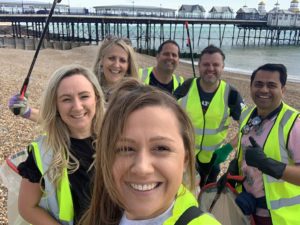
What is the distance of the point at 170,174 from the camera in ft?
4.40

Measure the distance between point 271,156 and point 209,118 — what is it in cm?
158

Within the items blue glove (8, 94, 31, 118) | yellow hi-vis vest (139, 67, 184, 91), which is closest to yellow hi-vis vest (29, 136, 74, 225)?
blue glove (8, 94, 31, 118)

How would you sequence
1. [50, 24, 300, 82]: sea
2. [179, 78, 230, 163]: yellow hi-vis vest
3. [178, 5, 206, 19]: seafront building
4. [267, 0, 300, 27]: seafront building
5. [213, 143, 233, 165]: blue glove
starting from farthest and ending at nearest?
[178, 5, 206, 19]: seafront building, [267, 0, 300, 27]: seafront building, [50, 24, 300, 82]: sea, [179, 78, 230, 163]: yellow hi-vis vest, [213, 143, 233, 165]: blue glove

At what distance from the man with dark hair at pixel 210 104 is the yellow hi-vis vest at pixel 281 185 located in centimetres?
142

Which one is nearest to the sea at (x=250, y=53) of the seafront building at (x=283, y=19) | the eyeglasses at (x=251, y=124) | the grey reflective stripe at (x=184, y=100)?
the seafront building at (x=283, y=19)

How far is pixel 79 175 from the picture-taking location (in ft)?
7.05

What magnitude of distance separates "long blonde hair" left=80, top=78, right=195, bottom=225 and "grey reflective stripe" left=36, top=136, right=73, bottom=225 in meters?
0.44

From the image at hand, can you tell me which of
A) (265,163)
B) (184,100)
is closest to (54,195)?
(265,163)

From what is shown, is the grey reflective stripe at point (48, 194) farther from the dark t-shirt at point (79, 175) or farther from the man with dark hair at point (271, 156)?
the man with dark hair at point (271, 156)

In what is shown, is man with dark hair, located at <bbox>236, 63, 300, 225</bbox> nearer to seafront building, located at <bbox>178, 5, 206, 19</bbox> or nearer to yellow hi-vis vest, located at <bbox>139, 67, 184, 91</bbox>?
yellow hi-vis vest, located at <bbox>139, 67, 184, 91</bbox>

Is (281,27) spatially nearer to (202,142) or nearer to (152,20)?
(152,20)

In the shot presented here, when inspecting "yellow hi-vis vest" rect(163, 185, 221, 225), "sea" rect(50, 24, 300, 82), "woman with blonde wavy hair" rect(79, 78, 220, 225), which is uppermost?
"woman with blonde wavy hair" rect(79, 78, 220, 225)

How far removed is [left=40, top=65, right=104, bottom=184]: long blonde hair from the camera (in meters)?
2.05

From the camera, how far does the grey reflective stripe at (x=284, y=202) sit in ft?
8.18
